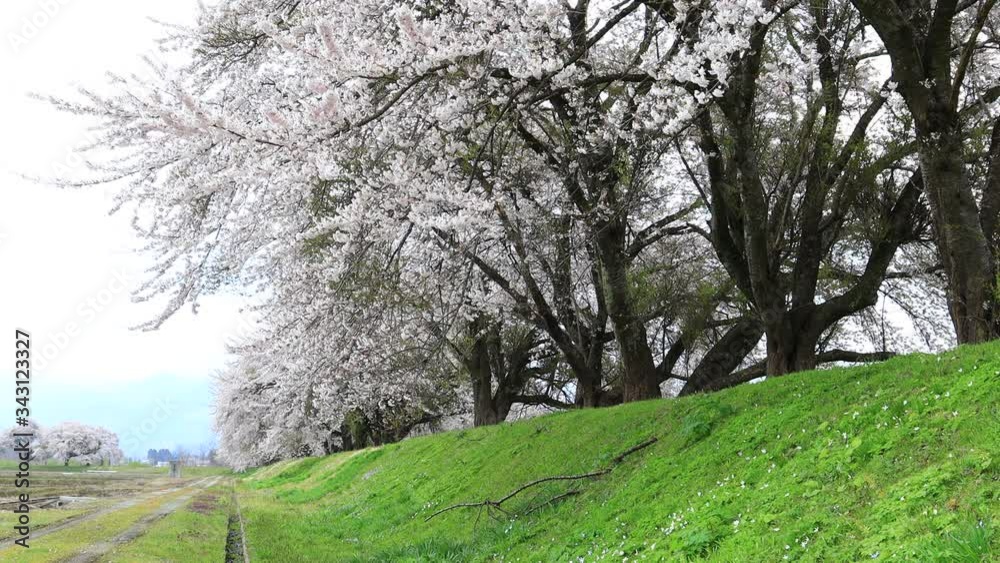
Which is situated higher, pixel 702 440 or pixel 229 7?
pixel 229 7

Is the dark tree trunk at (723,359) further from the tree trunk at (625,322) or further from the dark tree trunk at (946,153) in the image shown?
the dark tree trunk at (946,153)

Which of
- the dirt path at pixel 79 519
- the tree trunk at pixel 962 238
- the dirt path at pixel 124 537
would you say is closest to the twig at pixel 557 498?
the tree trunk at pixel 962 238

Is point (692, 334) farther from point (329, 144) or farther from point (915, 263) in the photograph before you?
point (329, 144)

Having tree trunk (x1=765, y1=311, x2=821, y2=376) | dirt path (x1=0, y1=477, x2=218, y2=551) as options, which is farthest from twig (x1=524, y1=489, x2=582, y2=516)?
dirt path (x1=0, y1=477, x2=218, y2=551)

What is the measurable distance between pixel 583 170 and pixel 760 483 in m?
6.23

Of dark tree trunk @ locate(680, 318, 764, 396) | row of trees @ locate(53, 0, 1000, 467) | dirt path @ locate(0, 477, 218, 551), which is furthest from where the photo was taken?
dark tree trunk @ locate(680, 318, 764, 396)

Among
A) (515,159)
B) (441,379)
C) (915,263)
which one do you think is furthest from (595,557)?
(441,379)

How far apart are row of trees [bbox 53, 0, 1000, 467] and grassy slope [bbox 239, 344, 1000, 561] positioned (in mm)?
2496

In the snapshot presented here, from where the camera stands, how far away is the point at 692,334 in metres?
15.2

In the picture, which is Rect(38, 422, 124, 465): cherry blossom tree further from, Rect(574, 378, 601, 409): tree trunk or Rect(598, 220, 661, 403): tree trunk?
Rect(598, 220, 661, 403): tree trunk

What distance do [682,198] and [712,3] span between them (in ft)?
31.8

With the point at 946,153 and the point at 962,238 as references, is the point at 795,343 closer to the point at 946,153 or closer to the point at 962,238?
the point at 962,238

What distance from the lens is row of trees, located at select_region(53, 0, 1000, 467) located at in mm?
7996

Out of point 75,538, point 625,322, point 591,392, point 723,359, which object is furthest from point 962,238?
point 75,538
